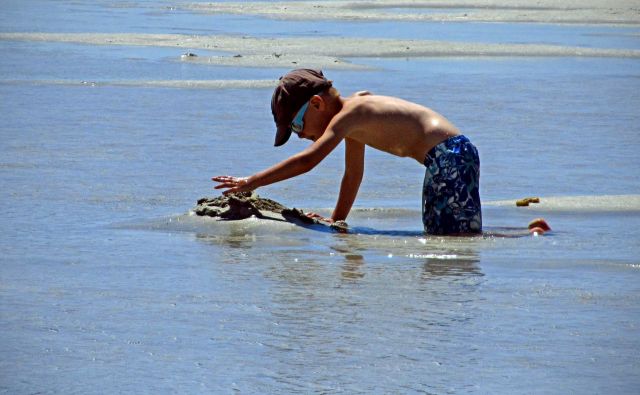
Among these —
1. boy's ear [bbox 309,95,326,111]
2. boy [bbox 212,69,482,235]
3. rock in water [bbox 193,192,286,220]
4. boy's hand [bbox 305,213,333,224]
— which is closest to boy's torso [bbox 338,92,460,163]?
boy [bbox 212,69,482,235]

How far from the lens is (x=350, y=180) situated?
6762 mm

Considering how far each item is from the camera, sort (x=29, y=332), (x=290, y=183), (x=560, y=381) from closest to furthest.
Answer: (x=560, y=381)
(x=29, y=332)
(x=290, y=183)

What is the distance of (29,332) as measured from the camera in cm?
450

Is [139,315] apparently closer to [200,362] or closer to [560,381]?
[200,362]

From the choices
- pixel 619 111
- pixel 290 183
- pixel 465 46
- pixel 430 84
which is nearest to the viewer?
pixel 290 183

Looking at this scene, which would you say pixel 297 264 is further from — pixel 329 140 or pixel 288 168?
pixel 329 140

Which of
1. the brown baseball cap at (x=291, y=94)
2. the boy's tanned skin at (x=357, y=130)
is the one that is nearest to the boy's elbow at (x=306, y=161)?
the boy's tanned skin at (x=357, y=130)

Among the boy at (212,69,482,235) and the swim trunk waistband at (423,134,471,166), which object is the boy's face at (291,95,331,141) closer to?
the boy at (212,69,482,235)

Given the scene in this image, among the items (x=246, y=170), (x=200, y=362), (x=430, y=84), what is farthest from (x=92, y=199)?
(x=430, y=84)

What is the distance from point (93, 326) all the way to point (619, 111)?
7787 millimetres

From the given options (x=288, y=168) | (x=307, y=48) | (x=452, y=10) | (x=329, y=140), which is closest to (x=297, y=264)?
(x=288, y=168)

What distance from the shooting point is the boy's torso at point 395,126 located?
21.4 ft

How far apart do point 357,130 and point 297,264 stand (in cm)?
103

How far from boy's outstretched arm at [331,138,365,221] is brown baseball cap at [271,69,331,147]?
45cm
